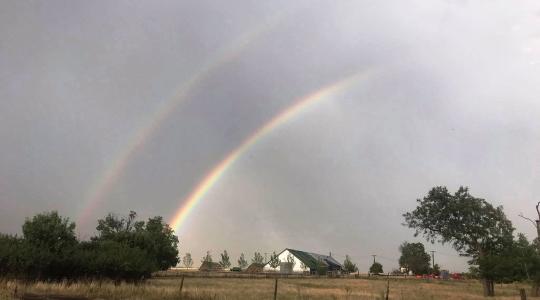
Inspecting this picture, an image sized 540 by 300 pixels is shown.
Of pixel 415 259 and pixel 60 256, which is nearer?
pixel 60 256

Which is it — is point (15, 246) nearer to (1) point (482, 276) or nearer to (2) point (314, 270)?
(1) point (482, 276)

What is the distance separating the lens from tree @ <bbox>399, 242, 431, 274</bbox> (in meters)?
164

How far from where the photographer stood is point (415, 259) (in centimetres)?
17025

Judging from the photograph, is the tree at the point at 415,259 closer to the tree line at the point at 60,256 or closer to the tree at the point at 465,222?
the tree at the point at 465,222

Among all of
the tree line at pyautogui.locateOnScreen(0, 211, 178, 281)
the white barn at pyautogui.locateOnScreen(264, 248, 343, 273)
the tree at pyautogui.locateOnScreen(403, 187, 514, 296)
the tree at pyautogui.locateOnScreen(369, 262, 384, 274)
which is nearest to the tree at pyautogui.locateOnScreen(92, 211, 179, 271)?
the tree line at pyautogui.locateOnScreen(0, 211, 178, 281)

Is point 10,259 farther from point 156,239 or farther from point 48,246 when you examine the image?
point 156,239

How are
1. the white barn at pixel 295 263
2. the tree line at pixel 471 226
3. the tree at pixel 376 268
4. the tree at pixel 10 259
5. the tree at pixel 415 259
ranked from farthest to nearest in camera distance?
the tree at pixel 415 259
the tree at pixel 376 268
the white barn at pixel 295 263
the tree line at pixel 471 226
the tree at pixel 10 259

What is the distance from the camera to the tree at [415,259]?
16394cm

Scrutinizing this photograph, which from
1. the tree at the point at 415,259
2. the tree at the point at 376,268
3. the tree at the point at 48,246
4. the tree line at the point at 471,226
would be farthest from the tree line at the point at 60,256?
the tree at the point at 415,259

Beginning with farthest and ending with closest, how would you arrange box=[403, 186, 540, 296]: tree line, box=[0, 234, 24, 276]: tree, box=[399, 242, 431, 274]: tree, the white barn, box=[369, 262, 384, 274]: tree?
1. box=[399, 242, 431, 274]: tree
2. box=[369, 262, 384, 274]: tree
3. the white barn
4. box=[403, 186, 540, 296]: tree line
5. box=[0, 234, 24, 276]: tree

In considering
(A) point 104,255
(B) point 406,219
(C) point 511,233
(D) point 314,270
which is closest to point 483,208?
(C) point 511,233

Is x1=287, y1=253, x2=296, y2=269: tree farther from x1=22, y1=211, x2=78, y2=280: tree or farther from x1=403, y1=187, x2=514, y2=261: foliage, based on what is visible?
x1=22, y1=211, x2=78, y2=280: tree

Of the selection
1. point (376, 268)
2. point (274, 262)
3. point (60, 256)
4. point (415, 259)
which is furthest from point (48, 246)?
point (415, 259)

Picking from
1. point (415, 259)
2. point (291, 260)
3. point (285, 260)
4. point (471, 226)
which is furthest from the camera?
point (415, 259)
